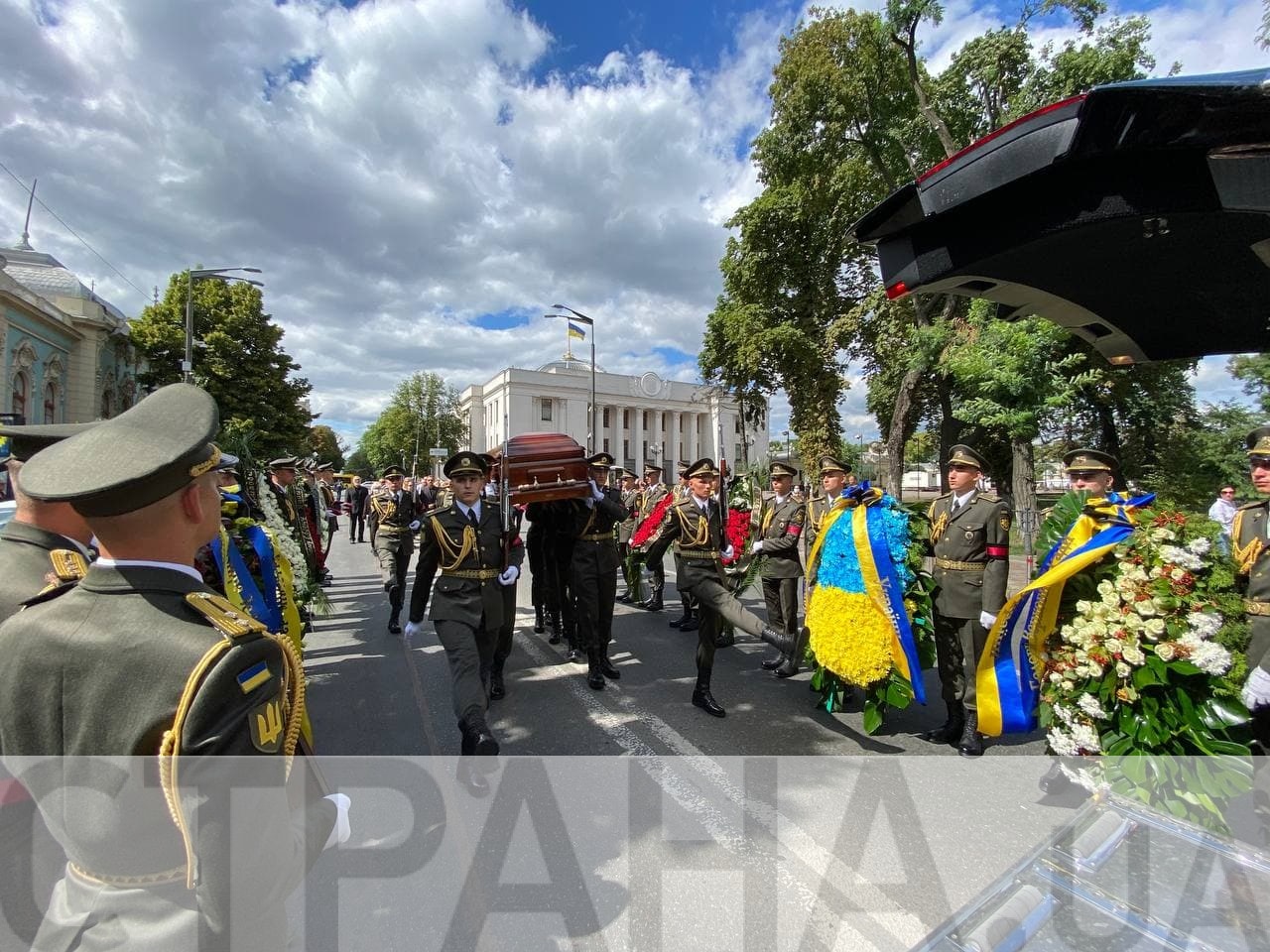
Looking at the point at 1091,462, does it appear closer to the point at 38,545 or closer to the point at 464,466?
the point at 464,466

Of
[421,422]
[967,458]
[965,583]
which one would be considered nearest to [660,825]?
[965,583]

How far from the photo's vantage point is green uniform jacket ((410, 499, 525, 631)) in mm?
4270

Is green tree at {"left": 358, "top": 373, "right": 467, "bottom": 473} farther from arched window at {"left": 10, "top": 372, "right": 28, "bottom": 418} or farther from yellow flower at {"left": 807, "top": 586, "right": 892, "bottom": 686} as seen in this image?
yellow flower at {"left": 807, "top": 586, "right": 892, "bottom": 686}

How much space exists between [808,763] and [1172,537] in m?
2.35

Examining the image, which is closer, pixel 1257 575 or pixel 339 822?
pixel 339 822

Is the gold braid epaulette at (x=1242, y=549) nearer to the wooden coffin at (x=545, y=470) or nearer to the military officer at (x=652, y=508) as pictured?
the wooden coffin at (x=545, y=470)

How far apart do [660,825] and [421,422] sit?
192ft

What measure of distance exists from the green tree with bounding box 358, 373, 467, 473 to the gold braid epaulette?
55.9m

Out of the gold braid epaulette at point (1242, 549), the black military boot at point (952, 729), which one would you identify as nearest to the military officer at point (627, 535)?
the black military boot at point (952, 729)

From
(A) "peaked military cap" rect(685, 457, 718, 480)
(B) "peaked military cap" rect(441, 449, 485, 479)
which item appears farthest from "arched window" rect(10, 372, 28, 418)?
(A) "peaked military cap" rect(685, 457, 718, 480)

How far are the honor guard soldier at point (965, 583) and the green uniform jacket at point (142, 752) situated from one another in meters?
4.33

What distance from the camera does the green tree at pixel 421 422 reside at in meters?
57.1

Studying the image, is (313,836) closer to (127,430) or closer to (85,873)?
(85,873)

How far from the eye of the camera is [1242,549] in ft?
11.8
